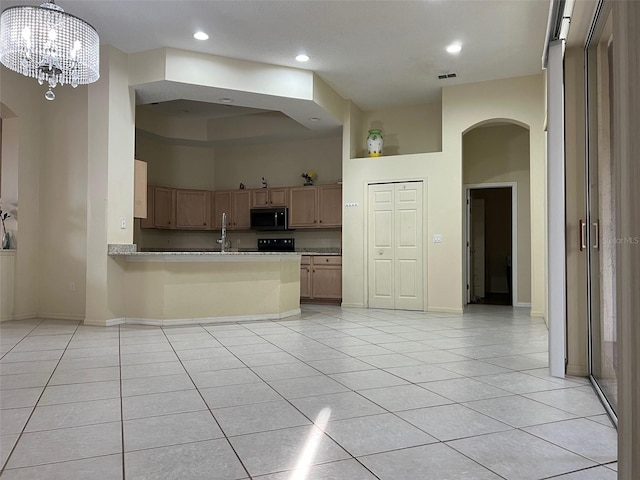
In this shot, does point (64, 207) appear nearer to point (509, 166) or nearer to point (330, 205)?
point (330, 205)

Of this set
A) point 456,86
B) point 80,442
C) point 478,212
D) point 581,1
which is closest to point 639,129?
point 581,1

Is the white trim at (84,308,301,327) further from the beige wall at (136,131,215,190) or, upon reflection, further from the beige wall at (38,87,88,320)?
the beige wall at (136,131,215,190)

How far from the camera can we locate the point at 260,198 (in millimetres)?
8922

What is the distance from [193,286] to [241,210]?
11.5ft

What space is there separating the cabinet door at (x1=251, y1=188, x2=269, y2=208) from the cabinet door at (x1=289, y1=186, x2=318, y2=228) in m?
0.52

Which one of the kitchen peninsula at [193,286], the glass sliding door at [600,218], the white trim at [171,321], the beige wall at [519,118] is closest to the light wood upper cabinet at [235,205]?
the beige wall at [519,118]

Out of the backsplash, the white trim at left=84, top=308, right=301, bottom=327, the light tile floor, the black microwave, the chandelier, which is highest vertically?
the chandelier

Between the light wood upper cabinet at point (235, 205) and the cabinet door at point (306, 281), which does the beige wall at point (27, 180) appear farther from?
the cabinet door at point (306, 281)

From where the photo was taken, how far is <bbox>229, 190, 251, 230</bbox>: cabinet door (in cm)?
899

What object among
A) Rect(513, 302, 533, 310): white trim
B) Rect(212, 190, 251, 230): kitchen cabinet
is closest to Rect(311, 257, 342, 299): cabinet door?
Rect(212, 190, 251, 230): kitchen cabinet

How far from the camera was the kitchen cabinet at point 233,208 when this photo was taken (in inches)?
354

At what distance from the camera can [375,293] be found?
7.57 metres

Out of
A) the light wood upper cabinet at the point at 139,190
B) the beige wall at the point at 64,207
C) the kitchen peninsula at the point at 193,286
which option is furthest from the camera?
the light wood upper cabinet at the point at 139,190

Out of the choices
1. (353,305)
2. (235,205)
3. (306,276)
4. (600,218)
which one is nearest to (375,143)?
(306,276)
